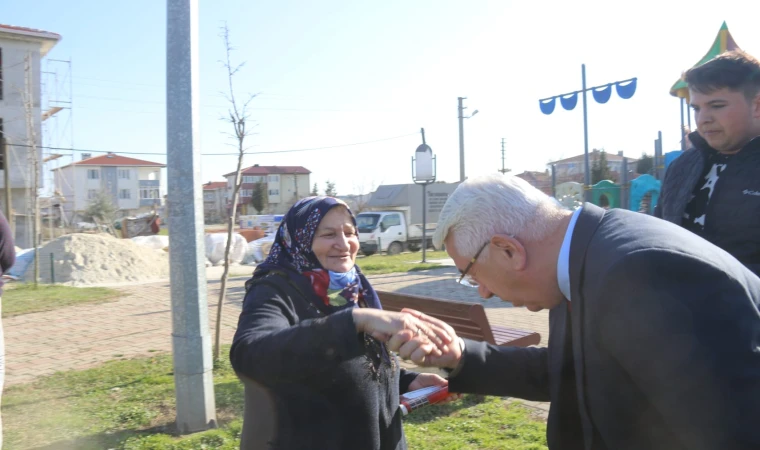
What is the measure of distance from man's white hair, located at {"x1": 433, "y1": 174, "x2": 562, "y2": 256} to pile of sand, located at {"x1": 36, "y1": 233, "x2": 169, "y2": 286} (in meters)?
17.0

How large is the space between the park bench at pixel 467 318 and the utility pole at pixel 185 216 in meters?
1.80

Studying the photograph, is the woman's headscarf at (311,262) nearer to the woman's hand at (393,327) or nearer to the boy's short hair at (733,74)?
the woman's hand at (393,327)

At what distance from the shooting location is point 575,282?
1.43m

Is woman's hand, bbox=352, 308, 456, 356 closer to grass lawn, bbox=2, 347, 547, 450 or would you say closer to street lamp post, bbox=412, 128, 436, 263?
grass lawn, bbox=2, 347, 547, 450

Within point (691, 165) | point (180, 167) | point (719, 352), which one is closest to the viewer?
point (719, 352)

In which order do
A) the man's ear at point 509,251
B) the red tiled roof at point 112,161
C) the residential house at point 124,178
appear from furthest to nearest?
1. the red tiled roof at point 112,161
2. the residential house at point 124,178
3. the man's ear at point 509,251

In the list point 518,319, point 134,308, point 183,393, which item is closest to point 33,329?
point 134,308

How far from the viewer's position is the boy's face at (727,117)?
241 cm

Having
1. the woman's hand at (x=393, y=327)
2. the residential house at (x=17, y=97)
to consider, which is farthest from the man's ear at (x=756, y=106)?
the residential house at (x=17, y=97)

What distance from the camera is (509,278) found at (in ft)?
5.57

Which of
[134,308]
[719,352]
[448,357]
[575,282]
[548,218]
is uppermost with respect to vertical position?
[548,218]

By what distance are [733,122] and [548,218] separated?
135 centimetres

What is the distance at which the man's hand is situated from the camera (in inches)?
70.0

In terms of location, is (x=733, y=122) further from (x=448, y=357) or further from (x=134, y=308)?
(x=134, y=308)
